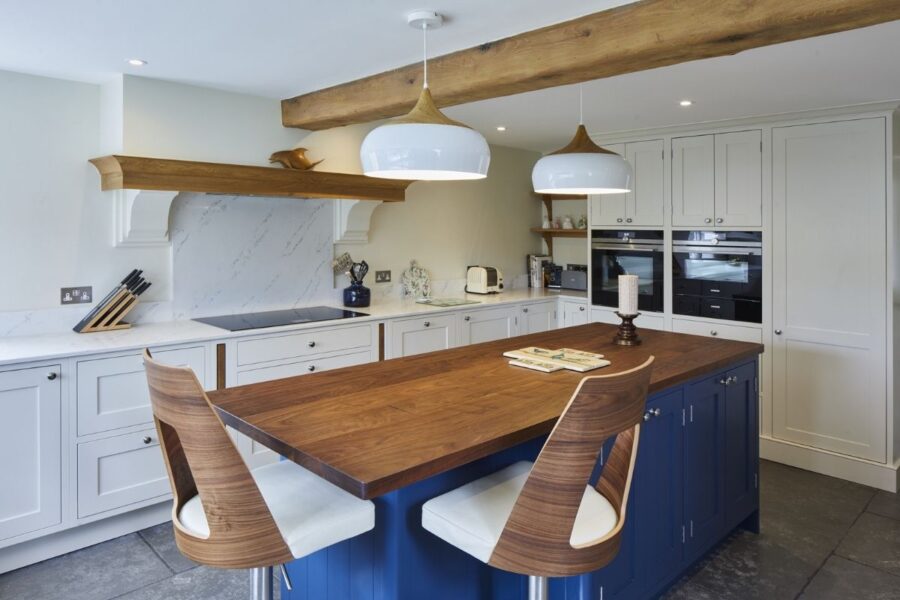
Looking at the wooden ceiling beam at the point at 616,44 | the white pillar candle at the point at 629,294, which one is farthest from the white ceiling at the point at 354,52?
the white pillar candle at the point at 629,294

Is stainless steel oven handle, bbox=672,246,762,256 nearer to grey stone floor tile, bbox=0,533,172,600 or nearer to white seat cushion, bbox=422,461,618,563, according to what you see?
white seat cushion, bbox=422,461,618,563

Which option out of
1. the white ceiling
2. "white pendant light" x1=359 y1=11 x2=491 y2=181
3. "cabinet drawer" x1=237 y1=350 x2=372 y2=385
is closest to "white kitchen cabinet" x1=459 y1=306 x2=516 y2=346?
"cabinet drawer" x1=237 y1=350 x2=372 y2=385

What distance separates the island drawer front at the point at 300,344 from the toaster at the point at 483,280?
58.9 inches

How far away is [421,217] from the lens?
15.9 feet

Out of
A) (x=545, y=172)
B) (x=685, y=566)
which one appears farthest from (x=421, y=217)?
(x=685, y=566)

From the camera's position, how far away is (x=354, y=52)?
2.71 meters

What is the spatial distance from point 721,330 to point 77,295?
3892 mm

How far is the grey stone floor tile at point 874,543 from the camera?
274 centimetres

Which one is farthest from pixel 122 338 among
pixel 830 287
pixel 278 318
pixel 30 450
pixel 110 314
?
pixel 830 287

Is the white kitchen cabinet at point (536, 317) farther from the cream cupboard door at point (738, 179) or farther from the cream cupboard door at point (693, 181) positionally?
the cream cupboard door at point (738, 179)

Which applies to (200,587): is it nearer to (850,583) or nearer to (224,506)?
(224,506)

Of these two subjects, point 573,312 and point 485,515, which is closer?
point 485,515

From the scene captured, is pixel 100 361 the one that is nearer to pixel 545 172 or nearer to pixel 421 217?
pixel 545 172

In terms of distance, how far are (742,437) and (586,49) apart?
6.03ft
